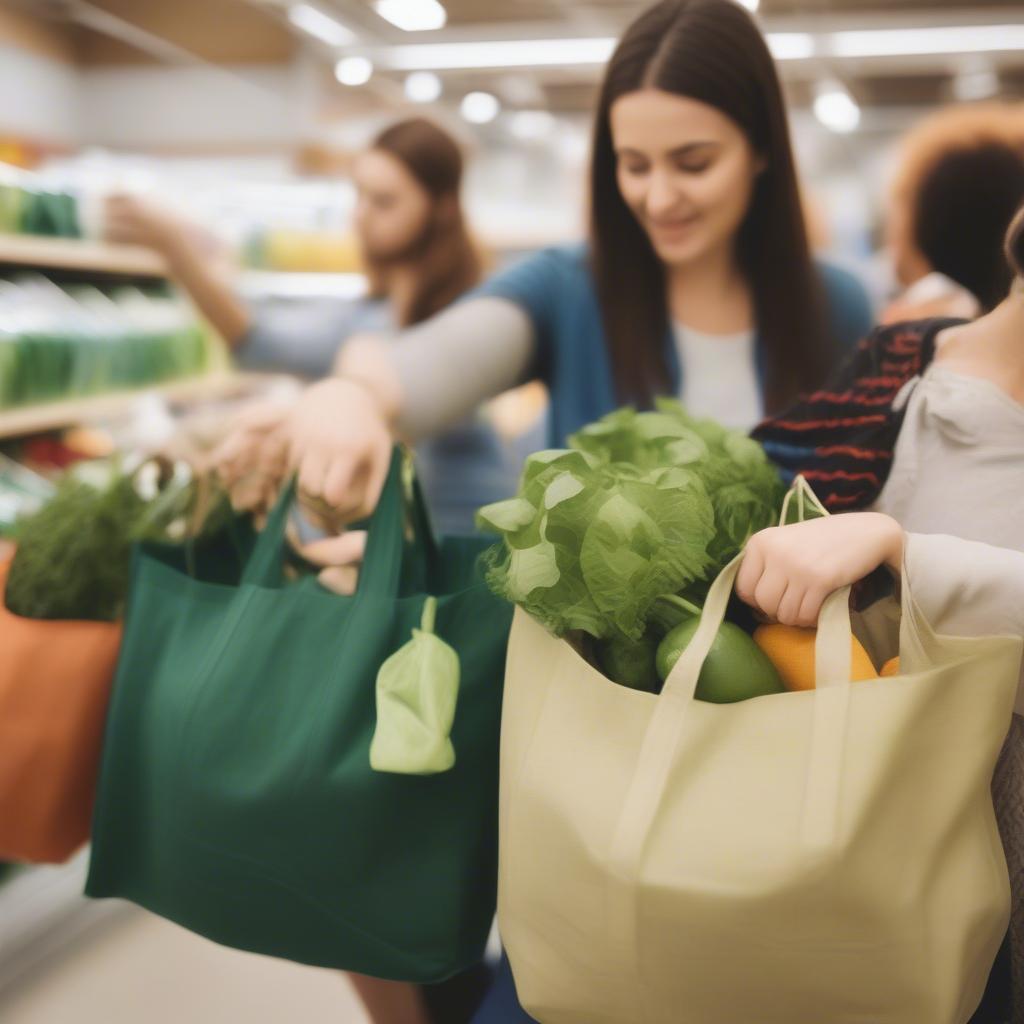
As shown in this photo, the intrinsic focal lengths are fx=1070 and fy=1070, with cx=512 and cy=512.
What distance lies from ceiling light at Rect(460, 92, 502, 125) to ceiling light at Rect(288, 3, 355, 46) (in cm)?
72

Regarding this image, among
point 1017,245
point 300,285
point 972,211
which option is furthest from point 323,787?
point 300,285

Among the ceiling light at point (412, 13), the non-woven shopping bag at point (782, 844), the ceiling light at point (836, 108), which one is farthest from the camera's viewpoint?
the ceiling light at point (836, 108)

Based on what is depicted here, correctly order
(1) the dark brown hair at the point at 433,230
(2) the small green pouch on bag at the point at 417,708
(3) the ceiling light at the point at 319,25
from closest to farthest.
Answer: (2) the small green pouch on bag at the point at 417,708 < (1) the dark brown hair at the point at 433,230 < (3) the ceiling light at the point at 319,25

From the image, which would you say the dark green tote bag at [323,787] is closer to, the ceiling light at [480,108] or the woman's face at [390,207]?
the woman's face at [390,207]

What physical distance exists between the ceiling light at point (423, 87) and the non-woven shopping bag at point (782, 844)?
12.9 feet

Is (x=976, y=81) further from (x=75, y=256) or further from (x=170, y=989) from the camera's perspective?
(x=170, y=989)

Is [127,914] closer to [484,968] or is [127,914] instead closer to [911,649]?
[484,968]

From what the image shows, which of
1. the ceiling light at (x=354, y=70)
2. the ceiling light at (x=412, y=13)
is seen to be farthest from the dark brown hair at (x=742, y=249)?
the ceiling light at (x=354, y=70)

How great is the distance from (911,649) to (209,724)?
56cm

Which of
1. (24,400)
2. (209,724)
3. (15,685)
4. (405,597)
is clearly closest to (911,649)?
(405,597)

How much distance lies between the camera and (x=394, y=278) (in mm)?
2424

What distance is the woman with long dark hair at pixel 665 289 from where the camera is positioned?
1191mm

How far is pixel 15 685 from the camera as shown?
1.10 meters

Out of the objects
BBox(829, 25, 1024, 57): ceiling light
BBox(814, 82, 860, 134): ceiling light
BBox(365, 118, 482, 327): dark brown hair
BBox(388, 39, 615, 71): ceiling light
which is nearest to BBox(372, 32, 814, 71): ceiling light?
BBox(388, 39, 615, 71): ceiling light
